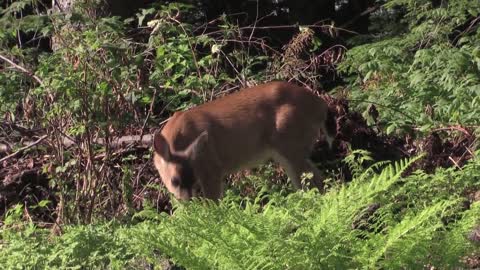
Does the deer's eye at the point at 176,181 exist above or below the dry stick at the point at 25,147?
below

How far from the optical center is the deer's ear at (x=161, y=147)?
9.08 m

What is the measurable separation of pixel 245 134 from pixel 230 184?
61cm

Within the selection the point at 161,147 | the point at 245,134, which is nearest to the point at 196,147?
the point at 161,147

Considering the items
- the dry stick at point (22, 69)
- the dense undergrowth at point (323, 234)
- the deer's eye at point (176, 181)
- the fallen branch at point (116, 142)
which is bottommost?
the deer's eye at point (176, 181)

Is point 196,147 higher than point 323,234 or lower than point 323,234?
lower

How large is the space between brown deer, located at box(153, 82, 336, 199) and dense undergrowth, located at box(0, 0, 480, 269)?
274 mm

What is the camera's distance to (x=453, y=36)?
14711mm

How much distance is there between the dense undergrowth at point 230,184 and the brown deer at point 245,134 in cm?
27

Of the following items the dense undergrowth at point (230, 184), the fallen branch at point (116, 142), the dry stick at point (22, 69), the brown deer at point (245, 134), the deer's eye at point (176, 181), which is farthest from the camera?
the brown deer at point (245, 134)

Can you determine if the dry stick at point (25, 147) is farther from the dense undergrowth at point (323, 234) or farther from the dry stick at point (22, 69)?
the dense undergrowth at point (323, 234)

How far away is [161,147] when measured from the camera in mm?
9094

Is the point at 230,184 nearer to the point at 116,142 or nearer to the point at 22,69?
the point at 116,142

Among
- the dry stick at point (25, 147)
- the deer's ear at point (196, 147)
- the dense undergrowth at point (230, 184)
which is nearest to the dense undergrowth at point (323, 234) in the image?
the dense undergrowth at point (230, 184)

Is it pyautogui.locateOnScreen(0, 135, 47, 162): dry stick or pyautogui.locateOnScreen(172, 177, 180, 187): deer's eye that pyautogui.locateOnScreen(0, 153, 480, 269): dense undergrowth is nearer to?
pyautogui.locateOnScreen(172, 177, 180, 187): deer's eye
